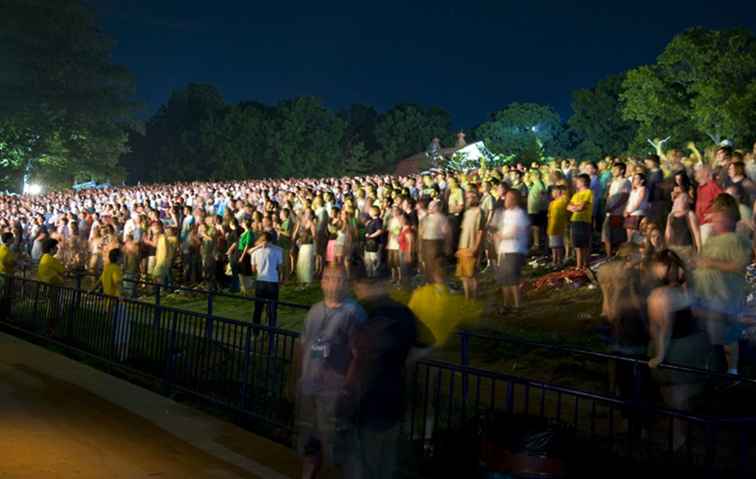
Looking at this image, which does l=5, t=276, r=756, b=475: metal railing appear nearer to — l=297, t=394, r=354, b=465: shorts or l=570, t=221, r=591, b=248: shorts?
l=297, t=394, r=354, b=465: shorts

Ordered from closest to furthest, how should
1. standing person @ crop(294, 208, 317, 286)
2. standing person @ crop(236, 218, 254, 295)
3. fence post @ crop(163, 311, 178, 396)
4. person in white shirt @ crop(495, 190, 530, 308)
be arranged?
→ fence post @ crop(163, 311, 178, 396), person in white shirt @ crop(495, 190, 530, 308), standing person @ crop(236, 218, 254, 295), standing person @ crop(294, 208, 317, 286)

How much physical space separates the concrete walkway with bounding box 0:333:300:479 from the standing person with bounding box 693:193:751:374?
4.24 m

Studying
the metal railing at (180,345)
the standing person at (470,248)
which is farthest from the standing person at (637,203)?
the metal railing at (180,345)

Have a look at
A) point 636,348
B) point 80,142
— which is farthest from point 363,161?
point 636,348

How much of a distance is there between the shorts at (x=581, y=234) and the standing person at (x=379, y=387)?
377 inches

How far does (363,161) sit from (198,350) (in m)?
82.8

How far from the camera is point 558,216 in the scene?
16.0 meters

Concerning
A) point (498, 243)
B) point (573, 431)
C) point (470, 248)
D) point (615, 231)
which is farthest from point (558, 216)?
point (573, 431)

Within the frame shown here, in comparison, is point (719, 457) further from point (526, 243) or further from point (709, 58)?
point (709, 58)

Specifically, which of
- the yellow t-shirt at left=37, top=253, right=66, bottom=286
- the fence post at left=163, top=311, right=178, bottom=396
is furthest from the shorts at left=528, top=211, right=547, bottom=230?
the yellow t-shirt at left=37, top=253, right=66, bottom=286

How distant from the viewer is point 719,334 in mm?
8695

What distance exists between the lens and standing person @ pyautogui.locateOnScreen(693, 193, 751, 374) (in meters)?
8.73

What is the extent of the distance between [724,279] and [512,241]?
4.90 meters

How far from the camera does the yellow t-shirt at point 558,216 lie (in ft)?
52.2
